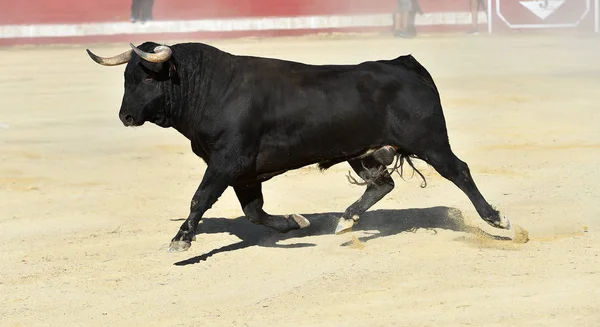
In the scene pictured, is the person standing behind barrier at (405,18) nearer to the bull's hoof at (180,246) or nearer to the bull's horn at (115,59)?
the bull's horn at (115,59)

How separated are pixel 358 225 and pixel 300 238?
38 centimetres

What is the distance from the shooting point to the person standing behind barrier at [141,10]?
18703 millimetres

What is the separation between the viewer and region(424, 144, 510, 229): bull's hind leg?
5773 mm

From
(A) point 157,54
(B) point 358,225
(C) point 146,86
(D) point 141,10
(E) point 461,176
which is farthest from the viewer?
(D) point 141,10

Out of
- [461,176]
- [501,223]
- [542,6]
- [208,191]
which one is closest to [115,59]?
[208,191]

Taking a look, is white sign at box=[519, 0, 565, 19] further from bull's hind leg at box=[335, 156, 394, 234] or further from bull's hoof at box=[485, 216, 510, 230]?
bull's hoof at box=[485, 216, 510, 230]

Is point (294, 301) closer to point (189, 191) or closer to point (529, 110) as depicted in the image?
point (189, 191)

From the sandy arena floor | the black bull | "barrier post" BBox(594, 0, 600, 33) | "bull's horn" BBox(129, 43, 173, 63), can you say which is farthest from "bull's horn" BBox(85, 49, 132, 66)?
"barrier post" BBox(594, 0, 600, 33)

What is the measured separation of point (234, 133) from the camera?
18.5 ft

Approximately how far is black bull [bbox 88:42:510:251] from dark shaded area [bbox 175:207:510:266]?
36 cm

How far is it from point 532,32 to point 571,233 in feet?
44.8

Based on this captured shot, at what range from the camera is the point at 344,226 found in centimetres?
609

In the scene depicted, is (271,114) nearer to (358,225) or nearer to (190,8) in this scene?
(358,225)

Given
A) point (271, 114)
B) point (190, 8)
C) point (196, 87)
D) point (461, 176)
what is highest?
point (196, 87)
